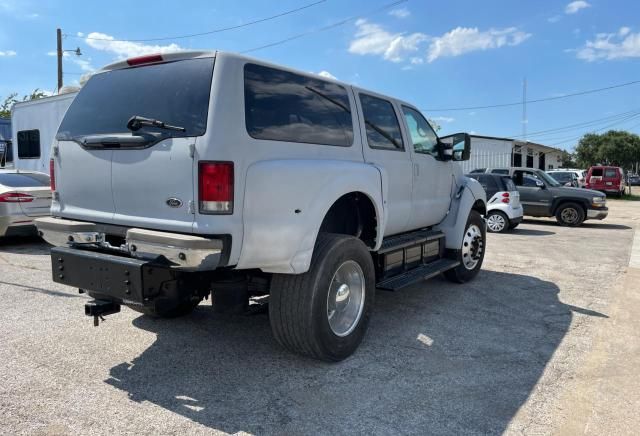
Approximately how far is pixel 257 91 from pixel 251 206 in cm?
82

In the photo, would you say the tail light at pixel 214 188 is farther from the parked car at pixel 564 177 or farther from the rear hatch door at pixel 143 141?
the parked car at pixel 564 177

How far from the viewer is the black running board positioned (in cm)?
449

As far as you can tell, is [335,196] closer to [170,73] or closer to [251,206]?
[251,206]

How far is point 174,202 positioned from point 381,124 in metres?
2.46

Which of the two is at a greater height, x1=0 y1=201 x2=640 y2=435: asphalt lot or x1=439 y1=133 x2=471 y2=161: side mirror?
x1=439 y1=133 x2=471 y2=161: side mirror

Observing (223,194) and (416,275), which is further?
(416,275)

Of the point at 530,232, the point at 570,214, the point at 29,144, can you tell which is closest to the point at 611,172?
the point at 570,214

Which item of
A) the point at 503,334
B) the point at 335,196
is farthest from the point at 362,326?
the point at 503,334

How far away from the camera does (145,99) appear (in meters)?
3.38

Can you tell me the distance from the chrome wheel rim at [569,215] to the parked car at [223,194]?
41.2 ft

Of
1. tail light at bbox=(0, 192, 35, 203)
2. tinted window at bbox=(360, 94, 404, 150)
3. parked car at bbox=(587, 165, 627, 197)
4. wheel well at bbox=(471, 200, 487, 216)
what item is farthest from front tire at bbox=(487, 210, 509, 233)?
parked car at bbox=(587, 165, 627, 197)

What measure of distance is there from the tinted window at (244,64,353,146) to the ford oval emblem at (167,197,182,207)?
24.7 inches

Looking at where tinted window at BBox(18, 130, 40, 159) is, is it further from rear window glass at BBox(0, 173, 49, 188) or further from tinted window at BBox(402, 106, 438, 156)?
tinted window at BBox(402, 106, 438, 156)

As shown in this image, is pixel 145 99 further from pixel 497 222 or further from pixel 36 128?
pixel 497 222
